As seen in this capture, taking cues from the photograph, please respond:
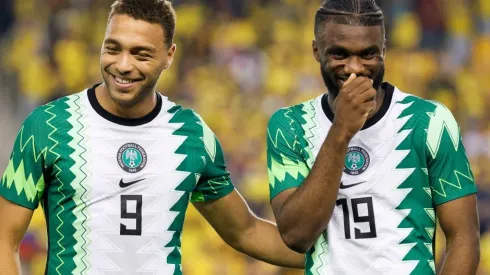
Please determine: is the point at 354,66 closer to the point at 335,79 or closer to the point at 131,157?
the point at 335,79

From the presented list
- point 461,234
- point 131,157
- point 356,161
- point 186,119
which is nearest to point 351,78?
point 356,161

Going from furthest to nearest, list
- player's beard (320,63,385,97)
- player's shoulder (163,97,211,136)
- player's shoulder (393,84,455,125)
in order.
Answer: player's shoulder (163,97,211,136)
player's shoulder (393,84,455,125)
player's beard (320,63,385,97)

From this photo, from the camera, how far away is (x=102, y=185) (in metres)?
5.04

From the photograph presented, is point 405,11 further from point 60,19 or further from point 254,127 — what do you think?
point 60,19

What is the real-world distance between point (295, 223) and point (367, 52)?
0.76 m

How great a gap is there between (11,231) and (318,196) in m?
1.36

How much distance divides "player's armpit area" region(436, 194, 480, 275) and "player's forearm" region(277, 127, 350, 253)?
493 mm

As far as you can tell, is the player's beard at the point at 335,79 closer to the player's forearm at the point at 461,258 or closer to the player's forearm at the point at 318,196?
the player's forearm at the point at 318,196

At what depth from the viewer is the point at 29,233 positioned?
11.3 meters

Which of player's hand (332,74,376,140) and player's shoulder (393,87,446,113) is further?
player's shoulder (393,87,446,113)

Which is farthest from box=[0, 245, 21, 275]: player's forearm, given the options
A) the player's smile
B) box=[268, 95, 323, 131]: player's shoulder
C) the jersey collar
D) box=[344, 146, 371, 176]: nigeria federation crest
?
box=[344, 146, 371, 176]: nigeria federation crest

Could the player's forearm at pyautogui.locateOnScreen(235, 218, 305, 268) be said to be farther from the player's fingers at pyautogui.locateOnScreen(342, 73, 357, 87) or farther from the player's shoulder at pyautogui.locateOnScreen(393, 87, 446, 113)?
the player's fingers at pyautogui.locateOnScreen(342, 73, 357, 87)

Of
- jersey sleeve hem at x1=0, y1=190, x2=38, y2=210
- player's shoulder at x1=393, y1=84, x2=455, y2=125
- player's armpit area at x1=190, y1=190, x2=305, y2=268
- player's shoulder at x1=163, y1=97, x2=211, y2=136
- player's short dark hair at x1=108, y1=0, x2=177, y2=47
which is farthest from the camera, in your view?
player's armpit area at x1=190, y1=190, x2=305, y2=268

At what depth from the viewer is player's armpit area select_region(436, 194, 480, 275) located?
4.63 m
